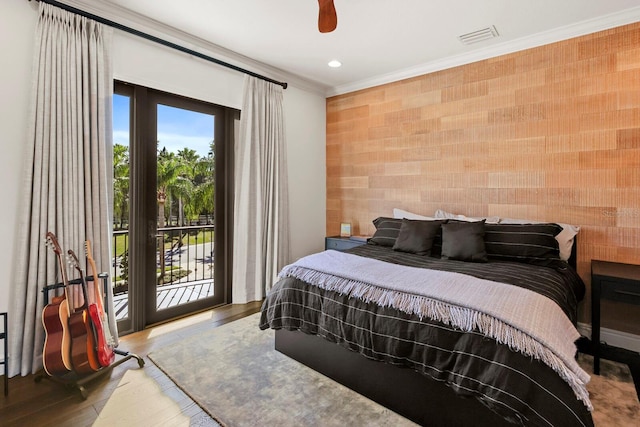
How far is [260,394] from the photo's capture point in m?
1.96

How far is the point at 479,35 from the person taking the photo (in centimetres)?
294

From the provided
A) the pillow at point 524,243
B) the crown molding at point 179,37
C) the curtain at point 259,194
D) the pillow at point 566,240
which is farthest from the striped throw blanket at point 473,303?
the crown molding at point 179,37

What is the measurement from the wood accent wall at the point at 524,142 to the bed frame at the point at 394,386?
202 cm

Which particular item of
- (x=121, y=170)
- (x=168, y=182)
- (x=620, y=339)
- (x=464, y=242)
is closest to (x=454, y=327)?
(x=464, y=242)

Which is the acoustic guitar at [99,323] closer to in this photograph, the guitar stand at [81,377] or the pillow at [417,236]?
the guitar stand at [81,377]

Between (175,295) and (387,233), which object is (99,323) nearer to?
(175,295)

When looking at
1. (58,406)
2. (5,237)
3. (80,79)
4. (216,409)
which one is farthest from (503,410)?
(80,79)

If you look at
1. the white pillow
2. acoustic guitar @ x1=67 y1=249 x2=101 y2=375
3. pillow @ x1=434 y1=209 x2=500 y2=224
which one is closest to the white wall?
acoustic guitar @ x1=67 y1=249 x2=101 y2=375

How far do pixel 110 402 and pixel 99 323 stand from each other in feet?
1.66

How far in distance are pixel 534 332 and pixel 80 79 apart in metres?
3.22

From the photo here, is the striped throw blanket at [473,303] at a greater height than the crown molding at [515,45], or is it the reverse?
the crown molding at [515,45]

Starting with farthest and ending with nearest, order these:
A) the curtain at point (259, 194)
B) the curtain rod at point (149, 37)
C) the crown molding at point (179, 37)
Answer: the curtain at point (259, 194)
the crown molding at point (179, 37)
the curtain rod at point (149, 37)

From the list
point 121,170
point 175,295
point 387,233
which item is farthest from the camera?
point 175,295

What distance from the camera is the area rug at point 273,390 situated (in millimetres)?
1751
